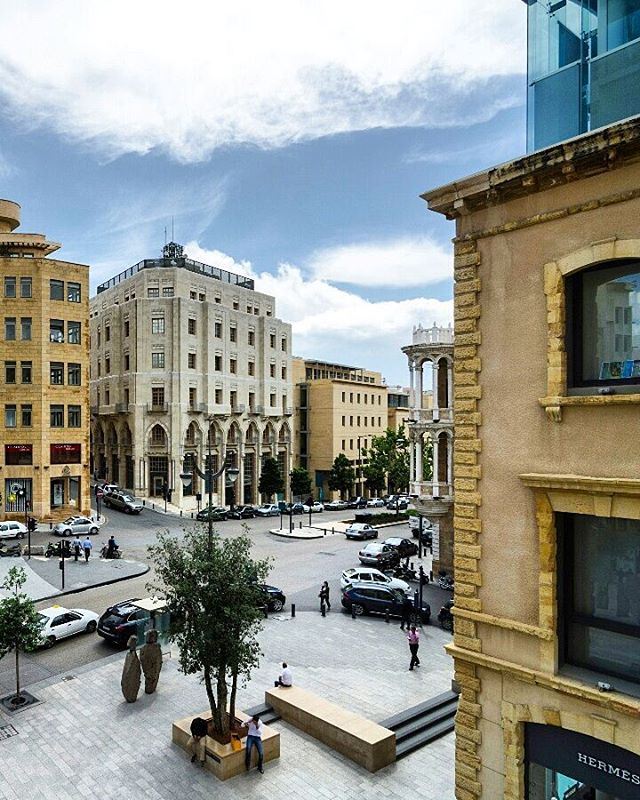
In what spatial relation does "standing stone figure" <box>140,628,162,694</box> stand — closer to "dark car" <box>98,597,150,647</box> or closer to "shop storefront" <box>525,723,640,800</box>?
"dark car" <box>98,597,150,647</box>

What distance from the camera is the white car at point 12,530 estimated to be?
126ft

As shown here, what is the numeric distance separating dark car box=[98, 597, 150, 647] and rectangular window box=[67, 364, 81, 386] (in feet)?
90.4

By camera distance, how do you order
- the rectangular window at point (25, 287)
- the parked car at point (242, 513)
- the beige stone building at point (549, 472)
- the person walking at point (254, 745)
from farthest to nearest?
1. the parked car at point (242, 513)
2. the rectangular window at point (25, 287)
3. the person walking at point (254, 745)
4. the beige stone building at point (549, 472)

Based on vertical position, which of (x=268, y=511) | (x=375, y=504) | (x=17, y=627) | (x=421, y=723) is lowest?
(x=375, y=504)

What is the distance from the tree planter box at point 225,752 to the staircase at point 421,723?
2.88 m

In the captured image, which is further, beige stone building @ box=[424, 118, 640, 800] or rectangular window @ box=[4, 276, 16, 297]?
rectangular window @ box=[4, 276, 16, 297]

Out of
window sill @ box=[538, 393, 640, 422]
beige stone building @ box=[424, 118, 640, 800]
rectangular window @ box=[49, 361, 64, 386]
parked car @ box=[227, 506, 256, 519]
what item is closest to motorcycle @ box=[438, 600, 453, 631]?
beige stone building @ box=[424, 118, 640, 800]

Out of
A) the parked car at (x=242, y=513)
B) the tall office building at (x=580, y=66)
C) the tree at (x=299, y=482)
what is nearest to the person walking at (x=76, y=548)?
the parked car at (x=242, y=513)

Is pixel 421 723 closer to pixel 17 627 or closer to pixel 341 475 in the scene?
pixel 17 627

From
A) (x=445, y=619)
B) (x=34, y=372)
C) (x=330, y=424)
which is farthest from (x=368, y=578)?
(x=330, y=424)

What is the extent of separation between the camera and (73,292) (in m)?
45.8

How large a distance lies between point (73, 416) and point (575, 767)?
4348 centimetres

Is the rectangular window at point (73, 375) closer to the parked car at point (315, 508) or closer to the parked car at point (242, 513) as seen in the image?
the parked car at point (242, 513)

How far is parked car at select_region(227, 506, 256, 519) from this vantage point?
5333 centimetres
